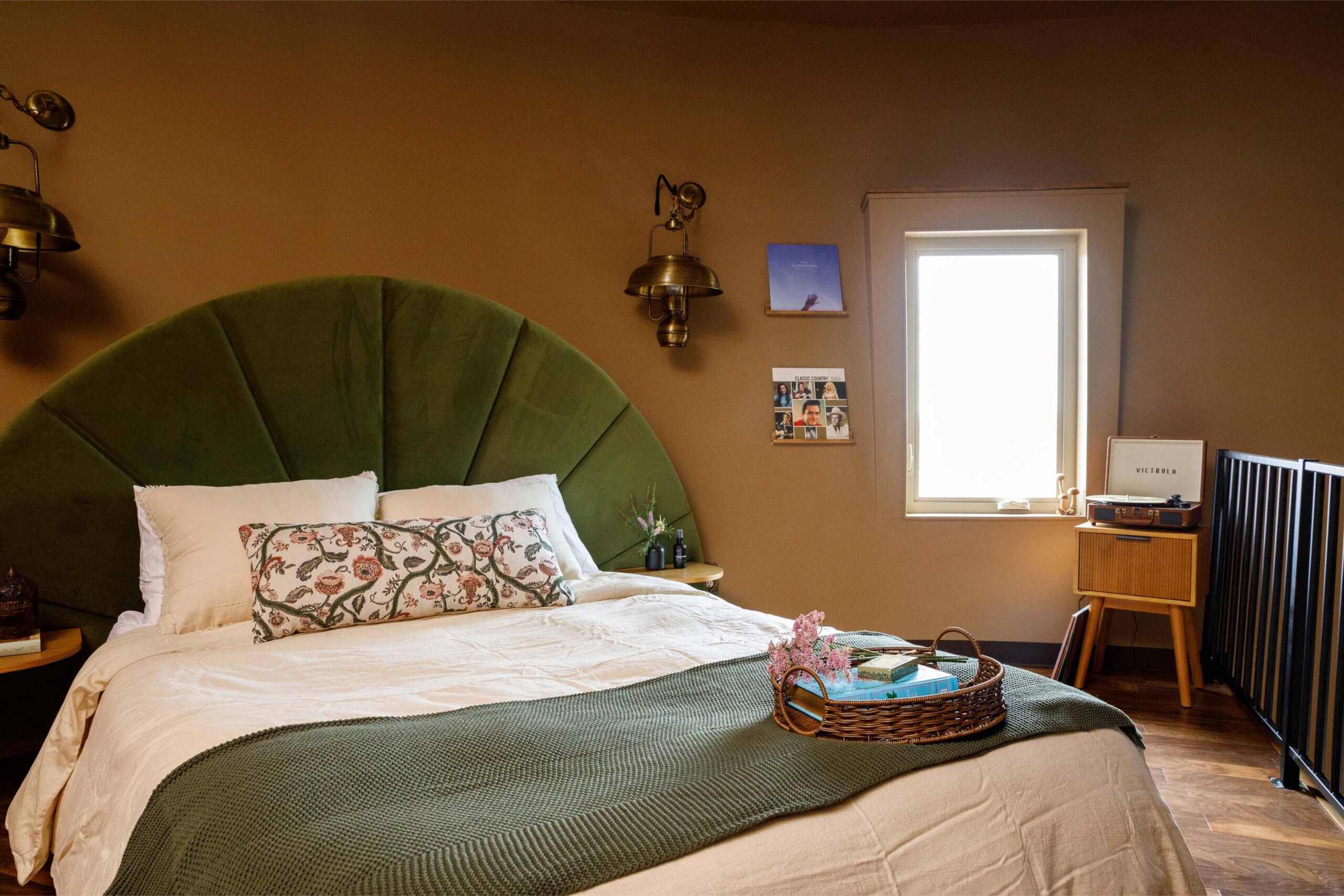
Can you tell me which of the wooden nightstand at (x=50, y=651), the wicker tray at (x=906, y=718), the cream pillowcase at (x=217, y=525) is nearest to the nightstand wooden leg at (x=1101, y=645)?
the wicker tray at (x=906, y=718)

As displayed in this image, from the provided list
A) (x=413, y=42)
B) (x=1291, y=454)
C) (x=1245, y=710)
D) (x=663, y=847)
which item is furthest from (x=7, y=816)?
(x=1291, y=454)

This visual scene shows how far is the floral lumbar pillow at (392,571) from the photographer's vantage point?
228 centimetres

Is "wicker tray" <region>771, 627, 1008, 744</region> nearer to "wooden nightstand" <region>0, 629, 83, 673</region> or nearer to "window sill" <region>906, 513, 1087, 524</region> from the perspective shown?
"wooden nightstand" <region>0, 629, 83, 673</region>

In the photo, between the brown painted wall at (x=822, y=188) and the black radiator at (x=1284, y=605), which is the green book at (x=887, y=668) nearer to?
the black radiator at (x=1284, y=605)

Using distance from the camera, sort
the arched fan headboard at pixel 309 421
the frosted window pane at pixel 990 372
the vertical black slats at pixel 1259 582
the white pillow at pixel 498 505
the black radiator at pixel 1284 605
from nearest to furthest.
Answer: the black radiator at pixel 1284 605
the arched fan headboard at pixel 309 421
the white pillow at pixel 498 505
the vertical black slats at pixel 1259 582
the frosted window pane at pixel 990 372

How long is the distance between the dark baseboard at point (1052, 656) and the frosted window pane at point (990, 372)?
2.11ft

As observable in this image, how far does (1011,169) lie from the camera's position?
12.5 feet

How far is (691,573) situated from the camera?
3350 mm

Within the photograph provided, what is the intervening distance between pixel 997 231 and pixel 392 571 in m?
2.84

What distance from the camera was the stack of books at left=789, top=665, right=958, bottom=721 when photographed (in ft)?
4.99

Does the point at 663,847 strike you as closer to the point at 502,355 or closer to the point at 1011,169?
the point at 502,355

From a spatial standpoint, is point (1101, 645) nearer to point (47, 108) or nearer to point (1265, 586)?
point (1265, 586)

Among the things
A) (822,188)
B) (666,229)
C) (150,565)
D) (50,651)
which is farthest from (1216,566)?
(50,651)

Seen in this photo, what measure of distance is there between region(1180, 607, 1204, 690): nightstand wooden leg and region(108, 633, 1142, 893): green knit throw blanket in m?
2.11
